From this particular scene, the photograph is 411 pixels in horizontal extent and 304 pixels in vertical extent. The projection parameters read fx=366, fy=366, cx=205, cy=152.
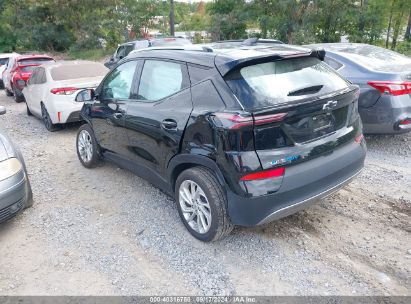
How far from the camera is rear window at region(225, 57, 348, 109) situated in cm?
291

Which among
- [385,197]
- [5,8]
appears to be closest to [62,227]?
[385,197]

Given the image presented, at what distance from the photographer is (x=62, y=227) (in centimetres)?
395

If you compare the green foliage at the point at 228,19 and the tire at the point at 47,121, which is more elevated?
the green foliage at the point at 228,19

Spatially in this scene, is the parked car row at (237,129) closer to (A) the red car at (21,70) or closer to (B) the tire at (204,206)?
(B) the tire at (204,206)

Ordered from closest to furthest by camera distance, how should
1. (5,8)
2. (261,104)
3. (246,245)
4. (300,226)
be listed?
1. (261,104)
2. (246,245)
3. (300,226)
4. (5,8)

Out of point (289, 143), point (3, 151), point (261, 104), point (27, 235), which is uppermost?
point (261, 104)

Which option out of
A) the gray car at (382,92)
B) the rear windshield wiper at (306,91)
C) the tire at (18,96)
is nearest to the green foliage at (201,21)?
the gray car at (382,92)

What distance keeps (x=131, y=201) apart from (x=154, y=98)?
1.38m

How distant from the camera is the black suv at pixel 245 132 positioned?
9.32ft

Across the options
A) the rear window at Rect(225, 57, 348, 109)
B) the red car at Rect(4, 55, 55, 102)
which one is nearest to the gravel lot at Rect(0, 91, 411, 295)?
the rear window at Rect(225, 57, 348, 109)

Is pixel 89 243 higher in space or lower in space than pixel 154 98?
lower

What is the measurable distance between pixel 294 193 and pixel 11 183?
275 cm

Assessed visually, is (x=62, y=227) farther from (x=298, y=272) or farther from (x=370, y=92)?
(x=370, y=92)

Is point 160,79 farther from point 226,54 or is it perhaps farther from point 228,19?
point 228,19
